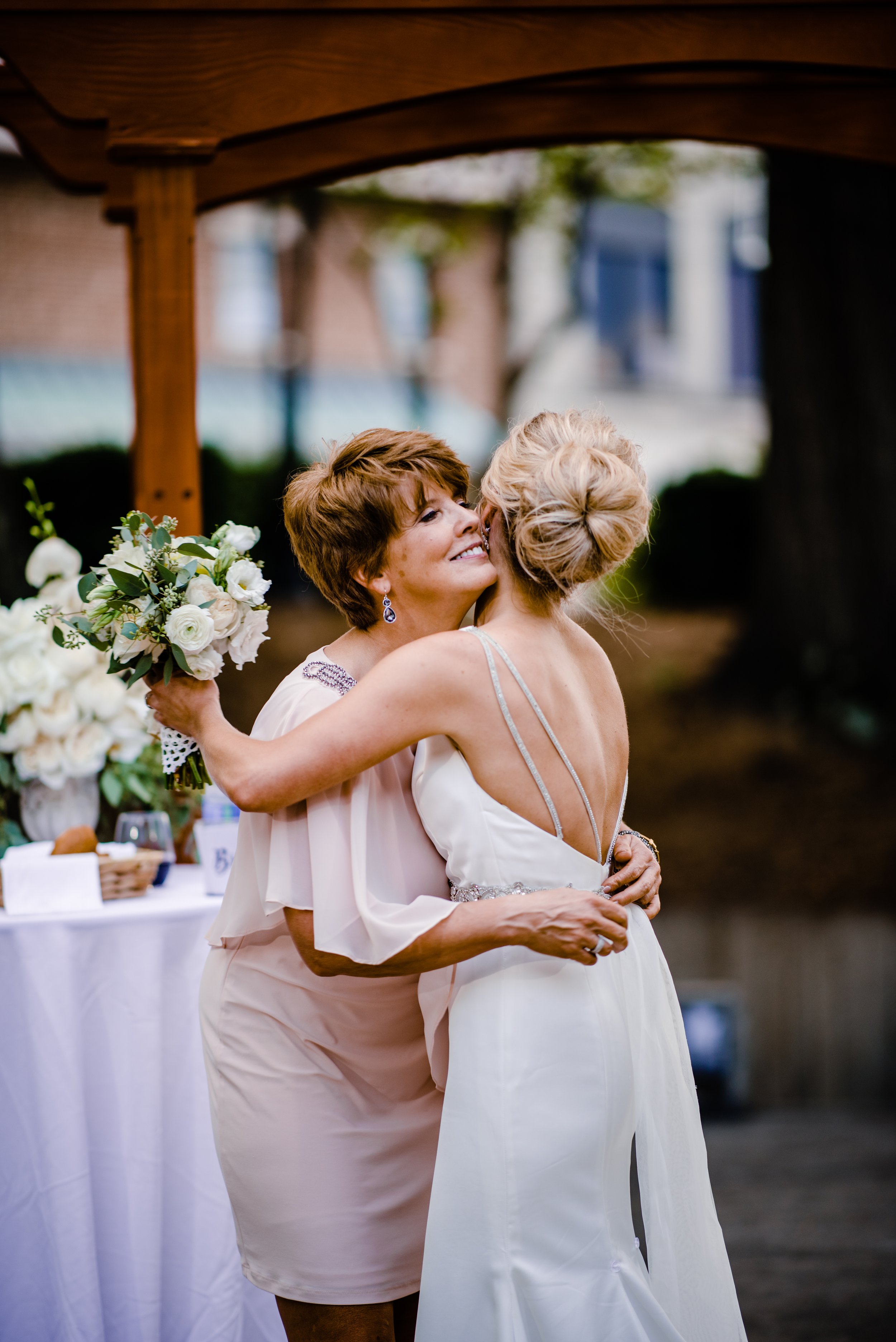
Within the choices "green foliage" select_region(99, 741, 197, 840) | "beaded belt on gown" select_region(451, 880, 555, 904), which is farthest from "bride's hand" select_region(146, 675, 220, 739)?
"green foliage" select_region(99, 741, 197, 840)

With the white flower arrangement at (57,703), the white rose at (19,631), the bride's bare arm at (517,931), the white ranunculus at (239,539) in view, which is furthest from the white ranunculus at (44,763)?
the bride's bare arm at (517,931)

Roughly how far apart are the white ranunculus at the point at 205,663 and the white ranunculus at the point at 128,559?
0.18 meters

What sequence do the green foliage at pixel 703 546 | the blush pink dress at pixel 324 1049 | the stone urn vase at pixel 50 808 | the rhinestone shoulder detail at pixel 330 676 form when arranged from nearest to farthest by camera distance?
the blush pink dress at pixel 324 1049, the rhinestone shoulder detail at pixel 330 676, the stone urn vase at pixel 50 808, the green foliage at pixel 703 546

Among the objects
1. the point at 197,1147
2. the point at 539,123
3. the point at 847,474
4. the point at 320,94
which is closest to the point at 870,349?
the point at 847,474

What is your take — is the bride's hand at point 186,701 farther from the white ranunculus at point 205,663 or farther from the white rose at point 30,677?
the white rose at point 30,677

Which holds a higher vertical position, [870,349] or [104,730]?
[870,349]

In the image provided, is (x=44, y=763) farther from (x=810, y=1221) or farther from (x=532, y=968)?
(x=810, y=1221)

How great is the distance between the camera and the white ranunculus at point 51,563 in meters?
2.87

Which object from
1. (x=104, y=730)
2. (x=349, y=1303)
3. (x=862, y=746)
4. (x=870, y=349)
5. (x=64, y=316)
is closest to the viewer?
(x=349, y=1303)

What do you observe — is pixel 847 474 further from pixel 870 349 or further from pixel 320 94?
pixel 320 94

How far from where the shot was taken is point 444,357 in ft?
34.4

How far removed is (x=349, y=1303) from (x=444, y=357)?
931 cm

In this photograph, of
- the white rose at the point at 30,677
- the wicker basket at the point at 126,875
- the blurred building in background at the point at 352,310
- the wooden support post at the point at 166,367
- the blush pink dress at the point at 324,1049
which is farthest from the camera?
the blurred building in background at the point at 352,310

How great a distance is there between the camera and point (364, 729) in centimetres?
181
